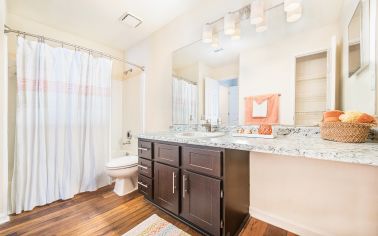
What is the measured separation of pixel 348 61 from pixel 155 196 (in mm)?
1964

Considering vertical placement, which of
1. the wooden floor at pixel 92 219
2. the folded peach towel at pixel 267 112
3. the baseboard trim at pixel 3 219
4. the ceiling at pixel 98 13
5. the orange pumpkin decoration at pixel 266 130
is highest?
the ceiling at pixel 98 13

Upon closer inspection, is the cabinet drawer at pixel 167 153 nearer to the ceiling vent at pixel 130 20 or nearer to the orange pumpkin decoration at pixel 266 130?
the orange pumpkin decoration at pixel 266 130

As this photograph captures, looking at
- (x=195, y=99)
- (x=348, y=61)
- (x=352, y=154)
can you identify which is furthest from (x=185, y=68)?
(x=352, y=154)

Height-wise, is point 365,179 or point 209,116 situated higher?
point 209,116

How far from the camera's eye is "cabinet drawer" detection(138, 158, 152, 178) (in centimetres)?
165

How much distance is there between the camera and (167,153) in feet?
4.77

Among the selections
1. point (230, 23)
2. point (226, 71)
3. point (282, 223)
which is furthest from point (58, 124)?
point (282, 223)

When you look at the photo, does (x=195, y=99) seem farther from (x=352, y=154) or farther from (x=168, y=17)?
(x=352, y=154)

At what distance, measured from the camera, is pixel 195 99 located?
2008 millimetres

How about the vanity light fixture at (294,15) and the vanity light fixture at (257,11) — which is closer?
the vanity light fixture at (294,15)

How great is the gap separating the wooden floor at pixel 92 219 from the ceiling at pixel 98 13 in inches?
88.1

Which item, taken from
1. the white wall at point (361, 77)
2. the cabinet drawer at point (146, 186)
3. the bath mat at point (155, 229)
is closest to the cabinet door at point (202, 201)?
the bath mat at point (155, 229)

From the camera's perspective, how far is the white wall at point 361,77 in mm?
880

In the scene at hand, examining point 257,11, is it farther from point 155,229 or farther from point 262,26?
→ point 155,229
